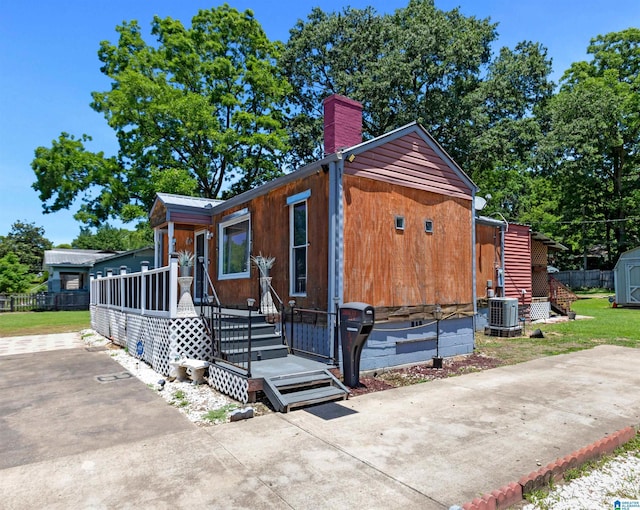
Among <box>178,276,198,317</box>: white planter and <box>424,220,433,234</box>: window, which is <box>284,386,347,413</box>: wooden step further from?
<box>424,220,433,234</box>: window

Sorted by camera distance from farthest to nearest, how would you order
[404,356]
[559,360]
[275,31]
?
[275,31], [559,360], [404,356]

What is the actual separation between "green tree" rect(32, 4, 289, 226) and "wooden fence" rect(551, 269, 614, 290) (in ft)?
86.7

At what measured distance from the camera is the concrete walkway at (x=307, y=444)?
10.5 ft

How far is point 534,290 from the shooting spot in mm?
18156

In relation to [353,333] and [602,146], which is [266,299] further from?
[602,146]

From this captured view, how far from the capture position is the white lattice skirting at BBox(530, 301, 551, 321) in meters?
16.5

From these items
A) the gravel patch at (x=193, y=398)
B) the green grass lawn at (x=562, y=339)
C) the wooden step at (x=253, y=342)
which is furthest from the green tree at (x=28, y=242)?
the green grass lawn at (x=562, y=339)

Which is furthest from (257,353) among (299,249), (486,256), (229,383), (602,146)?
(602,146)

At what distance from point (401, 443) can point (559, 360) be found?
6.11m

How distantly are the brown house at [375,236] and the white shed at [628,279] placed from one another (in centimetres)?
1759

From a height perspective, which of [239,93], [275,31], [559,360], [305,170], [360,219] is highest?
[275,31]

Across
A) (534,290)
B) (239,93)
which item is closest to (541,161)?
(534,290)

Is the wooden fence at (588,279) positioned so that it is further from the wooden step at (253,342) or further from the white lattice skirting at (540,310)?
the wooden step at (253,342)

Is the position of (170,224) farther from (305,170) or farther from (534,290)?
(534,290)
